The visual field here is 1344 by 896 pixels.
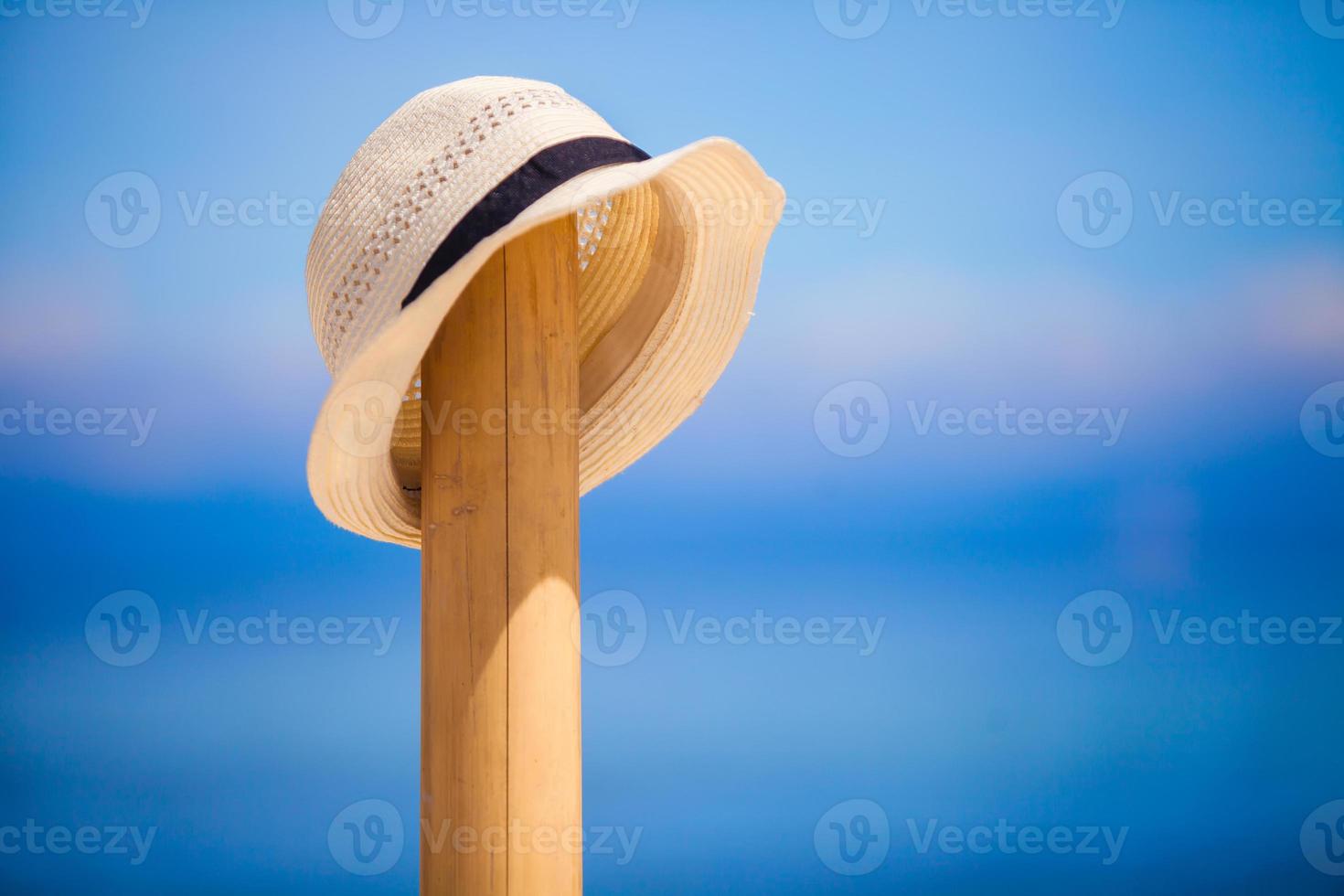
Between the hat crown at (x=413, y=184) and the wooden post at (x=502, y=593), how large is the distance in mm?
99

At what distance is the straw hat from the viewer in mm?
1024

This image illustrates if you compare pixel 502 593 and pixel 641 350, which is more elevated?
pixel 641 350

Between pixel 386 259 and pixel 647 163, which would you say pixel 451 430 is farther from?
pixel 647 163

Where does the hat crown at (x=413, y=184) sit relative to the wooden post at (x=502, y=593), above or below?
above

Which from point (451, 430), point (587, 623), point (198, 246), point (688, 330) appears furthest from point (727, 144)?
point (198, 246)

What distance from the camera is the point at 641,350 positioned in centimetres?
131

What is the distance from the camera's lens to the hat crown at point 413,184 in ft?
3.42

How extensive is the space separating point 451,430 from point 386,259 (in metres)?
0.17

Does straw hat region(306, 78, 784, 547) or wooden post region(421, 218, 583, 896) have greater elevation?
straw hat region(306, 78, 784, 547)

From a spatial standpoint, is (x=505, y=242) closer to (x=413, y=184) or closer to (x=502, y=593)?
(x=413, y=184)

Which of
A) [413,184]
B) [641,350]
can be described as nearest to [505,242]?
[413,184]

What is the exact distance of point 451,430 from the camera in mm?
1134

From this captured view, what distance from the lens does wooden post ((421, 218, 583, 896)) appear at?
3.57 feet

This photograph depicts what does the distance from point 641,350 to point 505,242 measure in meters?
0.27
